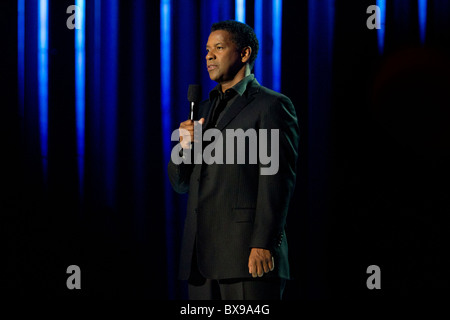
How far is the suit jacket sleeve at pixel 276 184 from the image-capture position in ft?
5.52

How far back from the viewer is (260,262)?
167cm

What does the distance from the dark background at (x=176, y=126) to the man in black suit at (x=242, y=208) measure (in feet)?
3.37

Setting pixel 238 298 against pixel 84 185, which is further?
pixel 84 185

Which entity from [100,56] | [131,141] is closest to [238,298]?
[131,141]

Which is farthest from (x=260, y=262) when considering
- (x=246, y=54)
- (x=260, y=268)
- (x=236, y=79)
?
(x=246, y=54)

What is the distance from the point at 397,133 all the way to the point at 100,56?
1.76m

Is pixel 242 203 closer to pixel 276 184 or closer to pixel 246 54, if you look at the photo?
pixel 276 184

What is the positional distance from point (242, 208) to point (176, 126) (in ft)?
3.95

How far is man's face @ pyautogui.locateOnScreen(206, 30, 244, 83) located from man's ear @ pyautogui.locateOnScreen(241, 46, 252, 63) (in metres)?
0.02

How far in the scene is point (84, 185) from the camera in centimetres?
288

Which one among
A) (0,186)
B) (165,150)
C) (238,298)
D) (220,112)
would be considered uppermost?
(220,112)
